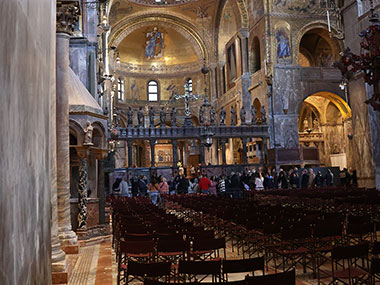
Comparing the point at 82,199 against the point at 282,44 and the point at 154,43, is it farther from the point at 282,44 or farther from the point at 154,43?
the point at 154,43

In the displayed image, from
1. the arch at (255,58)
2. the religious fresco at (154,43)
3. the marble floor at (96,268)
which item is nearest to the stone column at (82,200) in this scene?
the marble floor at (96,268)

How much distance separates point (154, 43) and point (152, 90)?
4.85 metres

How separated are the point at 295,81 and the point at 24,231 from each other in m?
28.1

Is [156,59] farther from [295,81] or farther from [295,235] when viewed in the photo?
[295,235]

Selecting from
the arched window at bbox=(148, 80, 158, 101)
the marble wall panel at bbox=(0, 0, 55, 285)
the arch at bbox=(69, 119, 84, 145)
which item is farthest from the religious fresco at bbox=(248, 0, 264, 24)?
the marble wall panel at bbox=(0, 0, 55, 285)

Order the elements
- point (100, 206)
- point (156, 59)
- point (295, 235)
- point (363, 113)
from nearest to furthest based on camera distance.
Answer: point (295, 235) < point (100, 206) < point (363, 113) < point (156, 59)

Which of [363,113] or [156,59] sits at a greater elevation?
[156,59]

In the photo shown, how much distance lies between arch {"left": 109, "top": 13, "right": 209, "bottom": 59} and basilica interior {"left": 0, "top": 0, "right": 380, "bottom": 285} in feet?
0.34

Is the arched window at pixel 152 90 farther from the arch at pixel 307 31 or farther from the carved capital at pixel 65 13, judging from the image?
the carved capital at pixel 65 13

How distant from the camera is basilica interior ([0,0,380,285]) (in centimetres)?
347

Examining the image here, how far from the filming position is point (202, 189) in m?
19.3

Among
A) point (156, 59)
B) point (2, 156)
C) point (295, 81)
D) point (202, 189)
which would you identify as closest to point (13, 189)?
point (2, 156)

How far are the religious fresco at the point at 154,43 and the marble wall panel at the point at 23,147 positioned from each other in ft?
126

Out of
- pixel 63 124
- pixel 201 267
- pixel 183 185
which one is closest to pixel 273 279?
pixel 201 267
